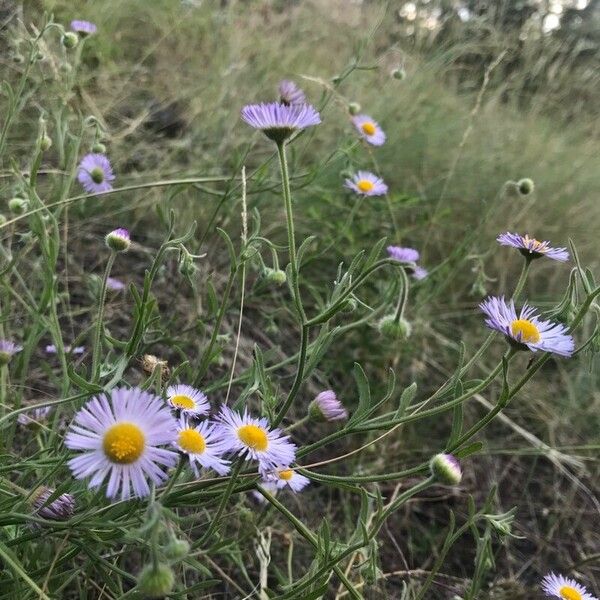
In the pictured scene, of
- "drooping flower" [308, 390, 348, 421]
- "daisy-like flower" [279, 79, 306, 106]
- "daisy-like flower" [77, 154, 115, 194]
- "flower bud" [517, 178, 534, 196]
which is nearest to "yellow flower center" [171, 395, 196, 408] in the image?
"drooping flower" [308, 390, 348, 421]

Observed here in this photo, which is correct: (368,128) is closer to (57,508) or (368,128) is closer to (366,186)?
(366,186)

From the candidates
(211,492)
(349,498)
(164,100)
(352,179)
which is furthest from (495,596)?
(164,100)

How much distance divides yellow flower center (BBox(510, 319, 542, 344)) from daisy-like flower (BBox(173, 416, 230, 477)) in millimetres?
318

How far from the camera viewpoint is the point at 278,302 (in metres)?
1.52

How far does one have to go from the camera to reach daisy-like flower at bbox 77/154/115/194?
49.0 inches

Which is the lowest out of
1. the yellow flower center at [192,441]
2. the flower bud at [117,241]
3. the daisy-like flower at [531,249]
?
the yellow flower center at [192,441]

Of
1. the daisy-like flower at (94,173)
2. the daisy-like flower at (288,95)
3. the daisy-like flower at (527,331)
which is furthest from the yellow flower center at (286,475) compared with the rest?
the daisy-like flower at (94,173)

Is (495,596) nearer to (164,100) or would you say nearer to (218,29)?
(164,100)

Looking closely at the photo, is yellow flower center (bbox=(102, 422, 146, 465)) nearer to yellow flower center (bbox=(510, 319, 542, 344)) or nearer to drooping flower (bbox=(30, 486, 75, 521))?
drooping flower (bbox=(30, 486, 75, 521))

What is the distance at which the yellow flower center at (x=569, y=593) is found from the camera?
92 centimetres

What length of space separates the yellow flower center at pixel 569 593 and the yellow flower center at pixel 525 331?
0.39 m

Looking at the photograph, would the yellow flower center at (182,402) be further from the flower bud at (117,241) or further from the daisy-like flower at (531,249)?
the daisy-like flower at (531,249)

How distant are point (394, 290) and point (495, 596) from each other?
546 mm

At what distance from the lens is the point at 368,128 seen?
1677 mm
